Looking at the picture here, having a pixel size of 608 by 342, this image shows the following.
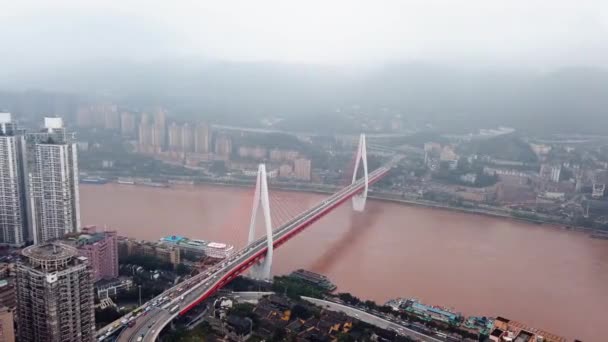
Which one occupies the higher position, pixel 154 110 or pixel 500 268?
pixel 154 110

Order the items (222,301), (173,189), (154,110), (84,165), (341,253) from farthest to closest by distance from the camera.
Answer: (154,110), (84,165), (173,189), (341,253), (222,301)

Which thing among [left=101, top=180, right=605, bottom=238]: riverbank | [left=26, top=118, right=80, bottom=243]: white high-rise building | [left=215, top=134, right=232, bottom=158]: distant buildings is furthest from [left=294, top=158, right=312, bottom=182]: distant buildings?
[left=26, top=118, right=80, bottom=243]: white high-rise building

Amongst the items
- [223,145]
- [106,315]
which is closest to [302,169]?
[223,145]

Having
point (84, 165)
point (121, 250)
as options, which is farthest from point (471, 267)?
point (84, 165)

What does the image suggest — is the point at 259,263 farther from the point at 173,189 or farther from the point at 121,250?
the point at 173,189

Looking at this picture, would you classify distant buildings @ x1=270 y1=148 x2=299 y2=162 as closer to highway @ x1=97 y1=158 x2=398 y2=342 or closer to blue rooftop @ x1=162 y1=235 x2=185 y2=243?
blue rooftop @ x1=162 y1=235 x2=185 y2=243

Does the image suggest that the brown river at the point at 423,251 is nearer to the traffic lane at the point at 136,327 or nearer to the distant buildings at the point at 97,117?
the traffic lane at the point at 136,327

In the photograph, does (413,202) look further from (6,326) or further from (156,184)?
(6,326)
